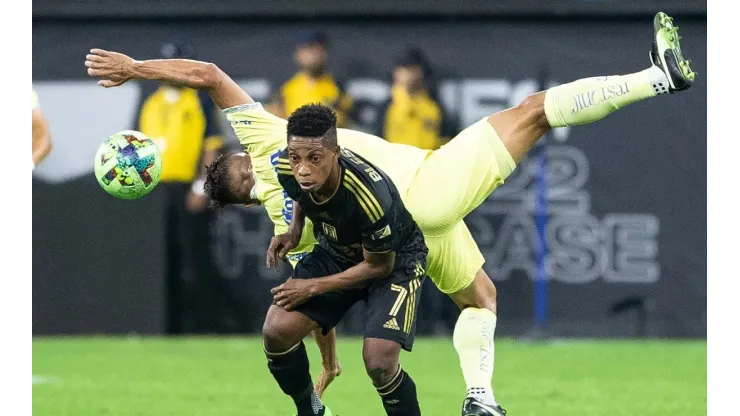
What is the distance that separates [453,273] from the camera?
7.33 meters

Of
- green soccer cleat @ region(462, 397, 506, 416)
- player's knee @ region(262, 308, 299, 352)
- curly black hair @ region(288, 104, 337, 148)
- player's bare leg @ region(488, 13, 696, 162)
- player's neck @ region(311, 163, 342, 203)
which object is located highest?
player's bare leg @ region(488, 13, 696, 162)

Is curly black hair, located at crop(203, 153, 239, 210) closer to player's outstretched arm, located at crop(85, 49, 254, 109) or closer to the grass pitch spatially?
player's outstretched arm, located at crop(85, 49, 254, 109)

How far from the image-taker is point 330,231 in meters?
6.65

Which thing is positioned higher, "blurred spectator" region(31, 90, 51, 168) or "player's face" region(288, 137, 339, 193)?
"blurred spectator" region(31, 90, 51, 168)

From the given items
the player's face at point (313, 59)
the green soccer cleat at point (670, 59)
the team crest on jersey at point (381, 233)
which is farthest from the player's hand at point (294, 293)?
the player's face at point (313, 59)

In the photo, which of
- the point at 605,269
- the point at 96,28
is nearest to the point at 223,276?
the point at 96,28

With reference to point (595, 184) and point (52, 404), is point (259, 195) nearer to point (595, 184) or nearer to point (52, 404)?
point (52, 404)

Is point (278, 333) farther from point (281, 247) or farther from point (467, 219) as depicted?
point (467, 219)

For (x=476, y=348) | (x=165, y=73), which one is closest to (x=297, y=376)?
(x=476, y=348)

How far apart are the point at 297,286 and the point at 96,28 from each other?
7.76 meters

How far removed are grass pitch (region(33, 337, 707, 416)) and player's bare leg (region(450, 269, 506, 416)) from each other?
0.83m

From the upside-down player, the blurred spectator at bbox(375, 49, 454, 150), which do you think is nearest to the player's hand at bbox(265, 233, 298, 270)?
the upside-down player

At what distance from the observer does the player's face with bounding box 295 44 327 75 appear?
13.2 m

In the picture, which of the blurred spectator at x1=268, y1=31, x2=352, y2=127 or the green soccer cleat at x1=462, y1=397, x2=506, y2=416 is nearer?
the green soccer cleat at x1=462, y1=397, x2=506, y2=416
